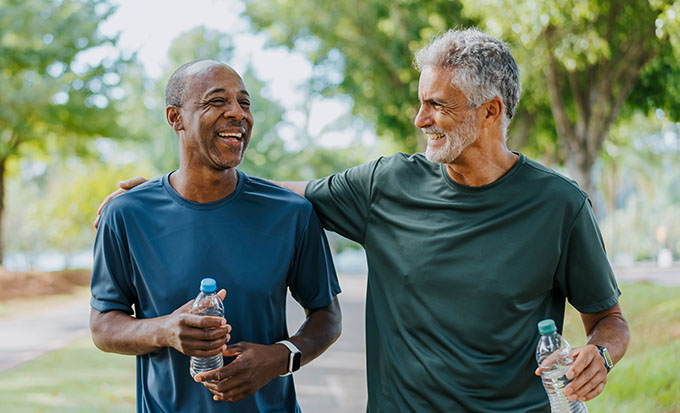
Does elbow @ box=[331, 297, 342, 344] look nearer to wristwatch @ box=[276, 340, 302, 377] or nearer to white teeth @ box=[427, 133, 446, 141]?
wristwatch @ box=[276, 340, 302, 377]

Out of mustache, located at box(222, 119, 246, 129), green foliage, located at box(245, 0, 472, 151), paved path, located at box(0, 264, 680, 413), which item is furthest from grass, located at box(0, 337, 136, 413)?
green foliage, located at box(245, 0, 472, 151)

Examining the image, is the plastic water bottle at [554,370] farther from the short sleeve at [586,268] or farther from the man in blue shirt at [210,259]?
the man in blue shirt at [210,259]

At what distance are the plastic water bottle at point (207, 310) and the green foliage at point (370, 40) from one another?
1279 centimetres

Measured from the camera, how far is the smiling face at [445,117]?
2889 mm

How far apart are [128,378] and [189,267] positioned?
7772 mm

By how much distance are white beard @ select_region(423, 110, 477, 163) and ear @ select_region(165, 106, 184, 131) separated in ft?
3.56

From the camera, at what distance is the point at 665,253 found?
34906mm

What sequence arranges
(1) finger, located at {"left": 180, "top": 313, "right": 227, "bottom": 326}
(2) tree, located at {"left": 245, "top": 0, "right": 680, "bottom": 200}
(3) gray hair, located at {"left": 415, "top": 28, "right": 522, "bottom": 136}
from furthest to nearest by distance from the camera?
(2) tree, located at {"left": 245, "top": 0, "right": 680, "bottom": 200}, (3) gray hair, located at {"left": 415, "top": 28, "right": 522, "bottom": 136}, (1) finger, located at {"left": 180, "top": 313, "right": 227, "bottom": 326}

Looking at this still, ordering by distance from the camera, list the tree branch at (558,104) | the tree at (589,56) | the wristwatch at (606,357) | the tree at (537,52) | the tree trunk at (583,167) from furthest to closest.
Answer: the tree trunk at (583,167) < the tree branch at (558,104) < the tree at (537,52) < the tree at (589,56) < the wristwatch at (606,357)

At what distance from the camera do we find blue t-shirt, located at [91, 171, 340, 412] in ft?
Result: 9.17

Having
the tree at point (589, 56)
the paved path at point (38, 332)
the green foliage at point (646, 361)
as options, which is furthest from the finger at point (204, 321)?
the paved path at point (38, 332)

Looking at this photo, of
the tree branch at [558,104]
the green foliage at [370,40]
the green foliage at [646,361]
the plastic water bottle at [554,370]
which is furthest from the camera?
the green foliage at [370,40]

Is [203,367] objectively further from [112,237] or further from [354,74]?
[354,74]

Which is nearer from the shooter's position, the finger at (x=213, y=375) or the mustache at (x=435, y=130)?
the finger at (x=213, y=375)
